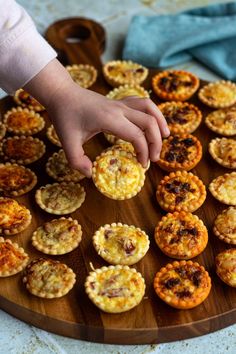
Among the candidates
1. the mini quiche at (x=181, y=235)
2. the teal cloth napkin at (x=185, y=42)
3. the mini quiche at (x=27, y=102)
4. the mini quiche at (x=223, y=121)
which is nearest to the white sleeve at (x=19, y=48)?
the mini quiche at (x=27, y=102)

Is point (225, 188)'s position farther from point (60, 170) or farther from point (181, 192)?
point (60, 170)

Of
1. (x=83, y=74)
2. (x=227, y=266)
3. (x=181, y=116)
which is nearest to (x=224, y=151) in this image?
(x=181, y=116)

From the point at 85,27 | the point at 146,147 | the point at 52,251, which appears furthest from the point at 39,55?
the point at 85,27

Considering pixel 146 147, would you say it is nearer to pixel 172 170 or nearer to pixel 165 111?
pixel 172 170

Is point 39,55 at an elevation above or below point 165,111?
above

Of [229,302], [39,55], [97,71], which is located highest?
[39,55]

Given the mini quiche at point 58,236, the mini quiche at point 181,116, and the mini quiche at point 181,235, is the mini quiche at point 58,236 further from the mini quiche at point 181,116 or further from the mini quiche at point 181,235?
the mini quiche at point 181,116
